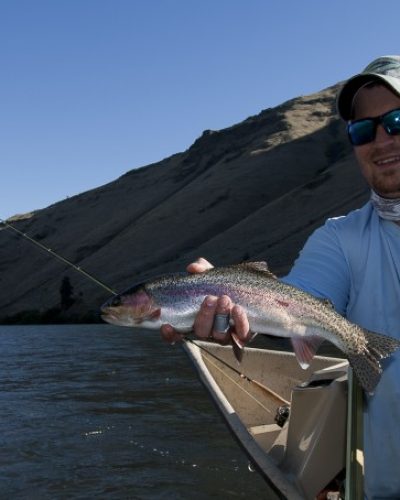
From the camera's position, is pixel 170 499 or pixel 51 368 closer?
pixel 170 499

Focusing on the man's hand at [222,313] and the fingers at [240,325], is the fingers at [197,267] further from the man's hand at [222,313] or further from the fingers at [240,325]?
the fingers at [240,325]

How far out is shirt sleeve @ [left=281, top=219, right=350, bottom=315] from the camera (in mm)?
3881

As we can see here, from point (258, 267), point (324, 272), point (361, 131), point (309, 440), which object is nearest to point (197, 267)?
point (258, 267)

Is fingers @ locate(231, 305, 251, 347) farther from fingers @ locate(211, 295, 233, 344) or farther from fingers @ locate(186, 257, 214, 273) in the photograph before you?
fingers @ locate(186, 257, 214, 273)

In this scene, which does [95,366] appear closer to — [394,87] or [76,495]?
[76,495]

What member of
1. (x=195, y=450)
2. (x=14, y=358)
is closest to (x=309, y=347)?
(x=195, y=450)

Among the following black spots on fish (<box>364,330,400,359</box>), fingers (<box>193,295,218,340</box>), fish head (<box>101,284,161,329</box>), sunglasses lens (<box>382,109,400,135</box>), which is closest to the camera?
black spots on fish (<box>364,330,400,359</box>)

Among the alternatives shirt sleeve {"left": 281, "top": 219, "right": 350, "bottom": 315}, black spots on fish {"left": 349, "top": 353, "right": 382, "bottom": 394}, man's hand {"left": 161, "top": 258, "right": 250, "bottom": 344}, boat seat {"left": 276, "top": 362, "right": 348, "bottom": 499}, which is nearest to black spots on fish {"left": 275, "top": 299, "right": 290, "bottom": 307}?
shirt sleeve {"left": 281, "top": 219, "right": 350, "bottom": 315}

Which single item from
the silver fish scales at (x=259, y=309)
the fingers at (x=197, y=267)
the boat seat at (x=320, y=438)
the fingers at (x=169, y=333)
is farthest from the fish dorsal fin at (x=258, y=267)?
the boat seat at (x=320, y=438)

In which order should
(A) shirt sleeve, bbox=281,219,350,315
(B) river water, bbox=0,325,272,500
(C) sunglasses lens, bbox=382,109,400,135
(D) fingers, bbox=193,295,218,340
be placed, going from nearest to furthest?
(D) fingers, bbox=193,295,218,340 < (C) sunglasses lens, bbox=382,109,400,135 < (A) shirt sleeve, bbox=281,219,350,315 < (B) river water, bbox=0,325,272,500

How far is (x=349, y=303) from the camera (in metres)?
4.01

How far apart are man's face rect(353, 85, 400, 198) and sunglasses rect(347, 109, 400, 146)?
26 millimetres

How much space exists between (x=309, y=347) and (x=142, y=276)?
71966 millimetres

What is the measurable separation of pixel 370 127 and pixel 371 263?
2.74 feet
